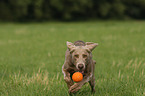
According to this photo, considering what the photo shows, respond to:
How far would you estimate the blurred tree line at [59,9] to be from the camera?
4008 centimetres

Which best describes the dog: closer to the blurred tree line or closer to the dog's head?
the dog's head

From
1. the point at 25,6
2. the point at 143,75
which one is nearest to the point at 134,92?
the point at 143,75

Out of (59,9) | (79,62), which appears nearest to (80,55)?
(79,62)

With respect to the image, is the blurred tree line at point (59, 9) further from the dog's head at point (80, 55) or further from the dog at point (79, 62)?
the dog's head at point (80, 55)

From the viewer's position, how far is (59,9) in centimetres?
4169

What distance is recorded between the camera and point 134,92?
4.08m

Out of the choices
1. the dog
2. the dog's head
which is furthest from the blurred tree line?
the dog's head

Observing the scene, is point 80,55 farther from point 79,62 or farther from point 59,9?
point 59,9

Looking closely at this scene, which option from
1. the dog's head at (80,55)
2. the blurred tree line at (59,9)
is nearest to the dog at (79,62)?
the dog's head at (80,55)

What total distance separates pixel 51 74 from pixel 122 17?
4522 centimetres

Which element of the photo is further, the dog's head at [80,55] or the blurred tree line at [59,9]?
the blurred tree line at [59,9]

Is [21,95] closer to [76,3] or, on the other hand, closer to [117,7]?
[76,3]

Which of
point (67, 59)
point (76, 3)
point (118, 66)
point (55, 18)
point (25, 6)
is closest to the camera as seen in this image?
point (67, 59)

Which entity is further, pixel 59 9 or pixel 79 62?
pixel 59 9
